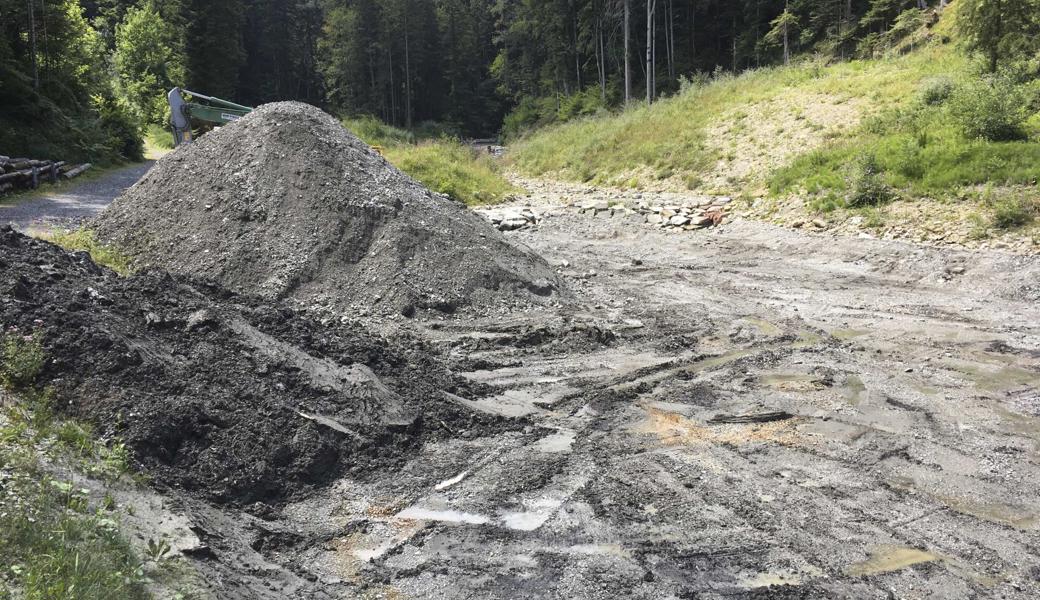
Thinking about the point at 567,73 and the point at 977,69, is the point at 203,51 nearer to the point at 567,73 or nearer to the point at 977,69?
the point at 567,73

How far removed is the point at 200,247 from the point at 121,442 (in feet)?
19.2

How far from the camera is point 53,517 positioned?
335 cm

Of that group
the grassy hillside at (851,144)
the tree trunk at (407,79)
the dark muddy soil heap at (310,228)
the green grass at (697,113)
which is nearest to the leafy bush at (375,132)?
the tree trunk at (407,79)

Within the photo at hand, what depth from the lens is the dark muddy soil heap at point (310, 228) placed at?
30.5 ft

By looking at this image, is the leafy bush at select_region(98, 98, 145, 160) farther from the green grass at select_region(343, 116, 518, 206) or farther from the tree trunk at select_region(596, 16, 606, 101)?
the tree trunk at select_region(596, 16, 606, 101)

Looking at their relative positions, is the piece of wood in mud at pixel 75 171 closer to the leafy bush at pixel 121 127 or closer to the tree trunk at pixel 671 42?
the leafy bush at pixel 121 127

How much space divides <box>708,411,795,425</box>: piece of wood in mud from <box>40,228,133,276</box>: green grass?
805cm

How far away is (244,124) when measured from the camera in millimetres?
11383

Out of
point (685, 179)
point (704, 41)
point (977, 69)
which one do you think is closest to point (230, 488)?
point (685, 179)

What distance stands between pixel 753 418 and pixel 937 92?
46.1 feet

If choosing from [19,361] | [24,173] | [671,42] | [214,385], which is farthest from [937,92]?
[671,42]

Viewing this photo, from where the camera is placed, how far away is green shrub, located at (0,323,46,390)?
469 cm

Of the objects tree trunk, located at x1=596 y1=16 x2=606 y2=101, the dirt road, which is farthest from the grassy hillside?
tree trunk, located at x1=596 y1=16 x2=606 y2=101

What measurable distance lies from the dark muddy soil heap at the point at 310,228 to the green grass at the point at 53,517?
4.72 m
